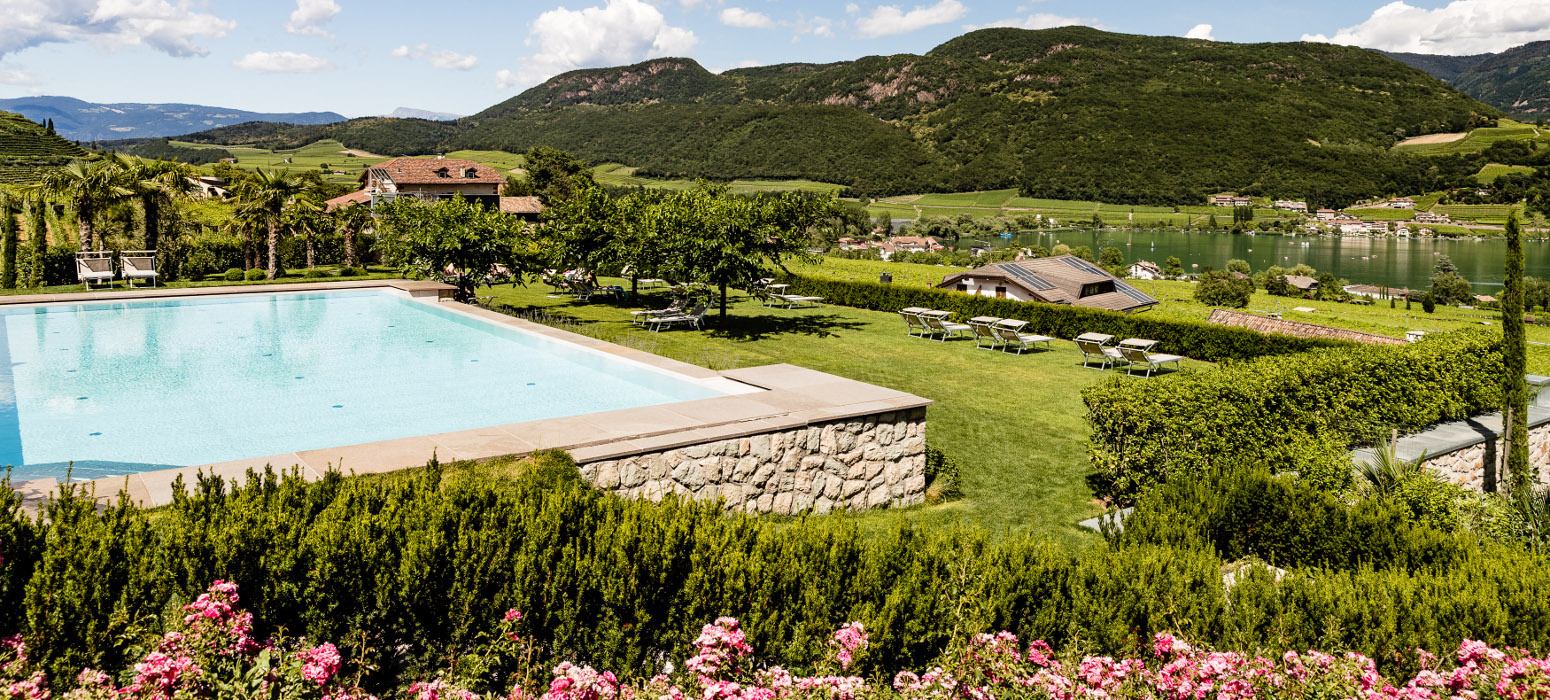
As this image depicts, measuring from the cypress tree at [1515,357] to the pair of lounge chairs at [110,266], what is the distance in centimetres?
2628

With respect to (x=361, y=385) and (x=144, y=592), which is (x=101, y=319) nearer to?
(x=361, y=385)

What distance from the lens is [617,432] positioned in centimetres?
664

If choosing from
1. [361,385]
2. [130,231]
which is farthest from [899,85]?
[361,385]

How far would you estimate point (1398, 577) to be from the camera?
4461 millimetres

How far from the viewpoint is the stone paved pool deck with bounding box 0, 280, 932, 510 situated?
214 inches

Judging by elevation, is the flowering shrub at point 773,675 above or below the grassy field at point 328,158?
below

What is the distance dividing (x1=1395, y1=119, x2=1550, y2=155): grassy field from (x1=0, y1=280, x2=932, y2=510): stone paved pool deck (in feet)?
549

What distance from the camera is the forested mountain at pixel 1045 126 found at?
133 m

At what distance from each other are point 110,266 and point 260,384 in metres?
13.6

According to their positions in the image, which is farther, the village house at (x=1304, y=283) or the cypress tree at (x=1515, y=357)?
the village house at (x=1304, y=283)

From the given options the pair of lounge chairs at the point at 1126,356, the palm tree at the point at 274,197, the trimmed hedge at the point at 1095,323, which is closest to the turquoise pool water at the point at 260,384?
the palm tree at the point at 274,197

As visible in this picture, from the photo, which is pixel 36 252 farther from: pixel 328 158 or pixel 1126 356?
pixel 328 158

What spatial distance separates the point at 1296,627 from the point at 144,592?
4.93 metres

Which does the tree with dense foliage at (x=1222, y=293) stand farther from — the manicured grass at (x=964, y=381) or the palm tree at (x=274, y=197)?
the palm tree at (x=274, y=197)
